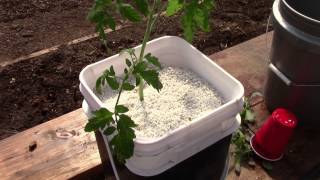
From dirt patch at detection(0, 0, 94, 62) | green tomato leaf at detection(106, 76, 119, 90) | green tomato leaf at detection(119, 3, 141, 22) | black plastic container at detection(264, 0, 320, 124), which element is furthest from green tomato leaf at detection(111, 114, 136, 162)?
dirt patch at detection(0, 0, 94, 62)

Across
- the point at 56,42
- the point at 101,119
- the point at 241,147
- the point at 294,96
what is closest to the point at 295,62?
the point at 294,96

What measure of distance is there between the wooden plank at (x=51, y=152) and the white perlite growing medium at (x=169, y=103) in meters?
0.47

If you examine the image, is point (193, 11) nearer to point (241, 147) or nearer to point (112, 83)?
point (112, 83)

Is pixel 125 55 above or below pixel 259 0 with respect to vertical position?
above

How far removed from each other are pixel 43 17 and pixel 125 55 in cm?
158

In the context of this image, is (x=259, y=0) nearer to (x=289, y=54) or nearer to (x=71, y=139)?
(x=289, y=54)

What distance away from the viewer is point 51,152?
68.9 inches

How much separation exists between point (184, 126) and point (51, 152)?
0.80 m

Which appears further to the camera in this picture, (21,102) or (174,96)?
(21,102)

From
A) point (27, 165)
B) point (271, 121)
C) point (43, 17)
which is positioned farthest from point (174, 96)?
point (43, 17)

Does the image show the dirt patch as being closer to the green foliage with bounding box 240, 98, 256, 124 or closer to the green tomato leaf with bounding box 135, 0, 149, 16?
the green foliage with bounding box 240, 98, 256, 124

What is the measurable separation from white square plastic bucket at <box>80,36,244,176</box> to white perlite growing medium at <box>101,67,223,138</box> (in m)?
0.04

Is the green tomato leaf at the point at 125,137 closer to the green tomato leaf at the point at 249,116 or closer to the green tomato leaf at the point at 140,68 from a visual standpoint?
the green tomato leaf at the point at 140,68

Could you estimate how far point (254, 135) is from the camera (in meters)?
1.83
